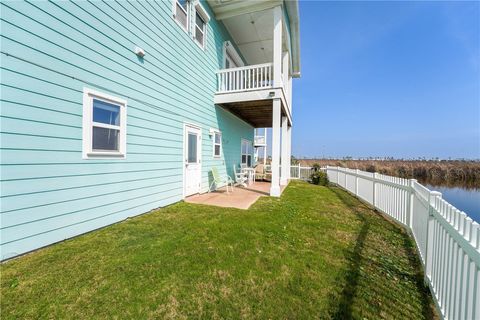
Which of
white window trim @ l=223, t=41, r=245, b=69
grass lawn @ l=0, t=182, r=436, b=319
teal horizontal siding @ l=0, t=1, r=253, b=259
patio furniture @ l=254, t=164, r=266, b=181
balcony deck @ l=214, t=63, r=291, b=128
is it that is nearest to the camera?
grass lawn @ l=0, t=182, r=436, b=319

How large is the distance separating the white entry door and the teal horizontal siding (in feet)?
1.88

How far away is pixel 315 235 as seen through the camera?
396cm

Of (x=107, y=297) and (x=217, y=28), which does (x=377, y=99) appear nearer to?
(x=217, y=28)

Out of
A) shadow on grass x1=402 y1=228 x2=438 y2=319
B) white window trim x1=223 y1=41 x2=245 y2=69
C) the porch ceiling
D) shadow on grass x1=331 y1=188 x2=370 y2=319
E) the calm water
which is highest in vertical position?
white window trim x1=223 y1=41 x2=245 y2=69

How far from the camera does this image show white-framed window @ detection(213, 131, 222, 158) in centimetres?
845

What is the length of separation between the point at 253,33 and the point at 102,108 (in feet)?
25.9

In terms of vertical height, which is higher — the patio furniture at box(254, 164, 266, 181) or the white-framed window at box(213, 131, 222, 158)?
the white-framed window at box(213, 131, 222, 158)

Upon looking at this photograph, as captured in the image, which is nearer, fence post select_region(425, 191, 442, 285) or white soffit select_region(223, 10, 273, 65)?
fence post select_region(425, 191, 442, 285)

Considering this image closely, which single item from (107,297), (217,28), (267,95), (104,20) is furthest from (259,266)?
(217,28)

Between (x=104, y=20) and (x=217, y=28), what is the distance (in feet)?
17.9

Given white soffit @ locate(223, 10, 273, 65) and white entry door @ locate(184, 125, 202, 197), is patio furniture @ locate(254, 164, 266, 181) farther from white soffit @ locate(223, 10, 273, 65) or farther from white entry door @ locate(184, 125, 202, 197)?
white soffit @ locate(223, 10, 273, 65)

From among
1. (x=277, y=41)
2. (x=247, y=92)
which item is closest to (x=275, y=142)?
(x=247, y=92)

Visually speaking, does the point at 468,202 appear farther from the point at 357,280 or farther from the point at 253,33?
the point at 253,33

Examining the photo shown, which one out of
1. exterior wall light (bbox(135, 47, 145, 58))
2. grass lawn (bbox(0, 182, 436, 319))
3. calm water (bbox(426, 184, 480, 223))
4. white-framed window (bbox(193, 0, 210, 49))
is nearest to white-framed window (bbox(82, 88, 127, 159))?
exterior wall light (bbox(135, 47, 145, 58))
